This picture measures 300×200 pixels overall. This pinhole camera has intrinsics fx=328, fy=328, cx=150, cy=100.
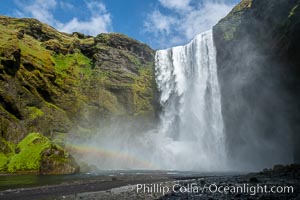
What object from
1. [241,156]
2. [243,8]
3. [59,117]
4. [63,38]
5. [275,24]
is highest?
[63,38]

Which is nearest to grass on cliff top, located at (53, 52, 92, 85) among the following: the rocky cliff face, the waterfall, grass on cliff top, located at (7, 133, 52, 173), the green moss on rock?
the waterfall

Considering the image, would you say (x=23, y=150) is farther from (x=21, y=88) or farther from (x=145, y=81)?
(x=145, y=81)

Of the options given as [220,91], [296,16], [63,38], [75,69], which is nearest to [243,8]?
[220,91]

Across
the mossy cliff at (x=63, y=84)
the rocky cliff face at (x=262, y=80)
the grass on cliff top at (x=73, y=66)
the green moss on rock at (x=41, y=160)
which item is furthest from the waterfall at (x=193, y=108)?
the green moss on rock at (x=41, y=160)

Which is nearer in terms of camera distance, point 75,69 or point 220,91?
point 220,91

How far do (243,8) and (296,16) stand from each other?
2470 centimetres

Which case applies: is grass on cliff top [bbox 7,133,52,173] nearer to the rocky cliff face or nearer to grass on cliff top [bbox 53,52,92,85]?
grass on cliff top [bbox 53,52,92,85]

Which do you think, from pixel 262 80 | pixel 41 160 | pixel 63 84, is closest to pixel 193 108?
→ pixel 262 80

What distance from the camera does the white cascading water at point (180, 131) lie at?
59500 millimetres

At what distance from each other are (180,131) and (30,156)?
31565mm

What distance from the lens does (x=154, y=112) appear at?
74.7 m

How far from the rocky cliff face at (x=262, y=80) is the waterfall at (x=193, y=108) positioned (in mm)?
2085

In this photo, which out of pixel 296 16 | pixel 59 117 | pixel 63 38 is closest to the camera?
pixel 296 16

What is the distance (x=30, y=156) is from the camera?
1731 inches
